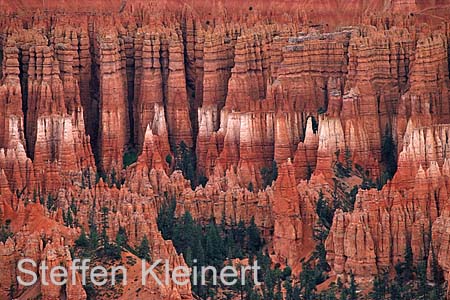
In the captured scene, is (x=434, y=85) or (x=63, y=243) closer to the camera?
(x=63, y=243)

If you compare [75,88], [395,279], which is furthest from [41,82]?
[395,279]

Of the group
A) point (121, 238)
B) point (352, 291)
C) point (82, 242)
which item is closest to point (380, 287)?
point (352, 291)

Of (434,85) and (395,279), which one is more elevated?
(434,85)

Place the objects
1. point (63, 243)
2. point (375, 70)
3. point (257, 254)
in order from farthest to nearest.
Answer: point (375, 70)
point (257, 254)
point (63, 243)

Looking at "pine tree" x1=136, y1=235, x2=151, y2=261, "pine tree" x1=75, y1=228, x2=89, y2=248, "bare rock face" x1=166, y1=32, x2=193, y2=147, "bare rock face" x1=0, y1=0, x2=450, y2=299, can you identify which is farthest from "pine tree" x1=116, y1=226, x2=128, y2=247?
"bare rock face" x1=166, y1=32, x2=193, y2=147

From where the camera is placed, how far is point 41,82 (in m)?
98.1

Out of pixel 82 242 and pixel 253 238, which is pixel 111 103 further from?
pixel 82 242

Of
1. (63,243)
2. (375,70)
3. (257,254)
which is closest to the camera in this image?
(63,243)

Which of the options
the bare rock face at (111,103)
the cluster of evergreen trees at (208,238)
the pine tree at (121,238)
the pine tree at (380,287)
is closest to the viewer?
the pine tree at (380,287)

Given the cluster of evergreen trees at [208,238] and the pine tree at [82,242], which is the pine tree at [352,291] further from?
the pine tree at [82,242]

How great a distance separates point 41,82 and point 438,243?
706 inches

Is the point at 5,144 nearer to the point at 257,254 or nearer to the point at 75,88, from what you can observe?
the point at 75,88

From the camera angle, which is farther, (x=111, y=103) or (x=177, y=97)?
(x=177, y=97)

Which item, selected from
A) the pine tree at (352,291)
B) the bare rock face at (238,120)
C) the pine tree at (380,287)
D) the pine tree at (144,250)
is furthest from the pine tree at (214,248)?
the pine tree at (380,287)
